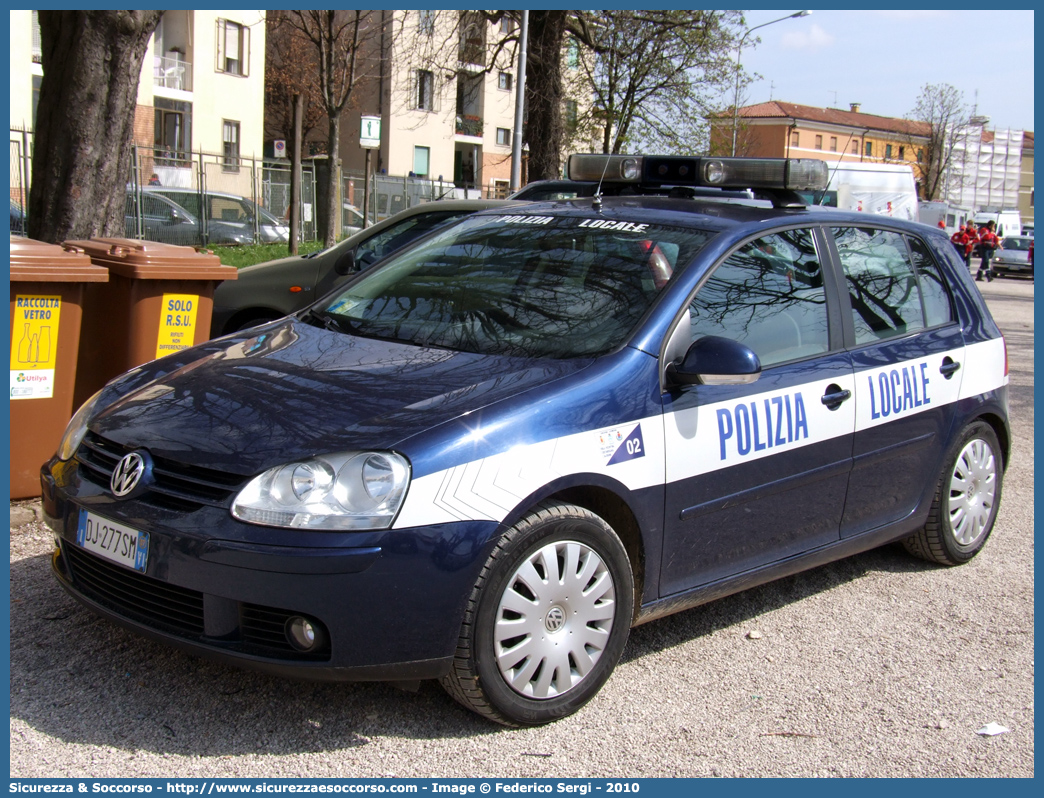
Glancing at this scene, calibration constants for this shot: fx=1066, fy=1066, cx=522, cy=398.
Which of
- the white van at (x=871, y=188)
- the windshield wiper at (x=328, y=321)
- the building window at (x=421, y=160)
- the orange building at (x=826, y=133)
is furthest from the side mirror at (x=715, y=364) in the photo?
the orange building at (x=826, y=133)

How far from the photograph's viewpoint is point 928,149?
236ft

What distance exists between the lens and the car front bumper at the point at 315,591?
9.43 feet

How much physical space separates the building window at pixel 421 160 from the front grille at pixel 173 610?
2079 inches

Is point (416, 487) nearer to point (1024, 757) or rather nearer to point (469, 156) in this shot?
point (1024, 757)

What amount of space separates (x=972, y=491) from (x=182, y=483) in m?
3.67

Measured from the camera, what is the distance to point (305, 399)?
3318 mm

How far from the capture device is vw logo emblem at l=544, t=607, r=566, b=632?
10.6 ft

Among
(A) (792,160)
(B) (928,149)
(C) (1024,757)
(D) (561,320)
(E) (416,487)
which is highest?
(B) (928,149)

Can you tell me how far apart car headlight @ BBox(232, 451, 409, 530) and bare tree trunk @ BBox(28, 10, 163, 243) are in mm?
4882

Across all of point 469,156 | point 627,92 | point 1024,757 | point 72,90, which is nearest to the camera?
point 1024,757

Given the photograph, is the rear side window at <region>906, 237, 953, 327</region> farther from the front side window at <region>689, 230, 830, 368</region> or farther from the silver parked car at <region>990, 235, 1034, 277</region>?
the silver parked car at <region>990, 235, 1034, 277</region>

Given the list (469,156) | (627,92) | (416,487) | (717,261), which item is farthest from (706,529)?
(469,156)

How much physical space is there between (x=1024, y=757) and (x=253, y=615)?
2.40 metres

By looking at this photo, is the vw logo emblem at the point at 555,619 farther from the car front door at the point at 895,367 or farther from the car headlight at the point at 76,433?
the car headlight at the point at 76,433
